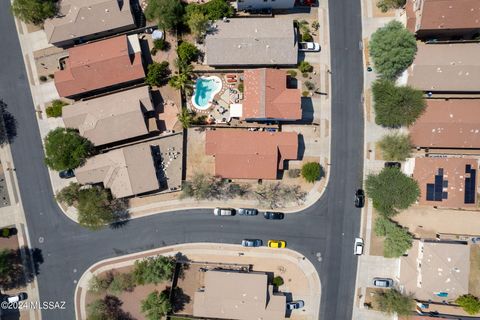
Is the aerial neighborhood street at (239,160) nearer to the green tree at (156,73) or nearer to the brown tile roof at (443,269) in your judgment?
the brown tile roof at (443,269)

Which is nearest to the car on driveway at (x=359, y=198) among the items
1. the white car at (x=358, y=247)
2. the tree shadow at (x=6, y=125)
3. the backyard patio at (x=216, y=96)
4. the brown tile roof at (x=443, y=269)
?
the white car at (x=358, y=247)

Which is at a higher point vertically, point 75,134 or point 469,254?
point 75,134

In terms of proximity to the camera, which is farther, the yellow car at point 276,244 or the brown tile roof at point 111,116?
the yellow car at point 276,244

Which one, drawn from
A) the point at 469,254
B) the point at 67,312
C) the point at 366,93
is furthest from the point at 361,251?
the point at 67,312

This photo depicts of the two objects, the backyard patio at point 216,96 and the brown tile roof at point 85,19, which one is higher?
the brown tile roof at point 85,19

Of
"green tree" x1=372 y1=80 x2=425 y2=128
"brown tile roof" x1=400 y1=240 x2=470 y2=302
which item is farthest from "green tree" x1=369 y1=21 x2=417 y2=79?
"brown tile roof" x1=400 y1=240 x2=470 y2=302

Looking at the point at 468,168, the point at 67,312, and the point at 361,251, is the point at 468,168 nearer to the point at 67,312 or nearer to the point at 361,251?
the point at 361,251
